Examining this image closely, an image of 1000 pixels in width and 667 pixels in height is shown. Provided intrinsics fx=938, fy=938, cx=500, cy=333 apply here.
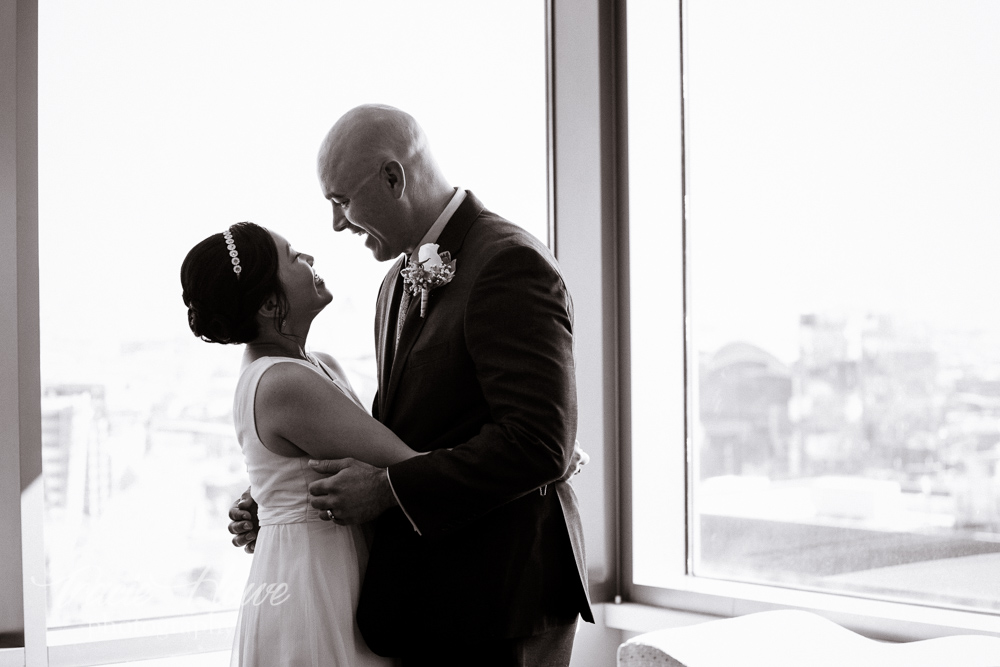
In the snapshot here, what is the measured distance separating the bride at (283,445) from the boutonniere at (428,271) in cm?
22

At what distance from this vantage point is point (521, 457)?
68.4 inches

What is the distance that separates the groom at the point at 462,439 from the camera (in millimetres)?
1752

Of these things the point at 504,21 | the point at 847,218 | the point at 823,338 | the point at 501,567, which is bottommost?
the point at 501,567

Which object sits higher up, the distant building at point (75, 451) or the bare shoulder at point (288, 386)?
the bare shoulder at point (288, 386)

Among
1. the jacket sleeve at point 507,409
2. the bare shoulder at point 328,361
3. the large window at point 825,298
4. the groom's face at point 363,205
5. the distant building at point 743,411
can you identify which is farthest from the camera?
the distant building at point 743,411

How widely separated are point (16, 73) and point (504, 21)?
5.35 feet


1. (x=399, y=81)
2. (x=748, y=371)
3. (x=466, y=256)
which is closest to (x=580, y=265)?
(x=748, y=371)

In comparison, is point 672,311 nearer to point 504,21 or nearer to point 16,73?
point 504,21

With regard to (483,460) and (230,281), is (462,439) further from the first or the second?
(230,281)

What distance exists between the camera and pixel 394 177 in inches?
77.4

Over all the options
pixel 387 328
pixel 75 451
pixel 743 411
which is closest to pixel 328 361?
pixel 387 328

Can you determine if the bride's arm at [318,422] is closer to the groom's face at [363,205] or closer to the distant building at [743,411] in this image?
the groom's face at [363,205]

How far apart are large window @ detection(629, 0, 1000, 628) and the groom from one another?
1275mm

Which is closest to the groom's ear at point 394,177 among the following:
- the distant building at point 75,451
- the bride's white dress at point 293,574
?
the bride's white dress at point 293,574
